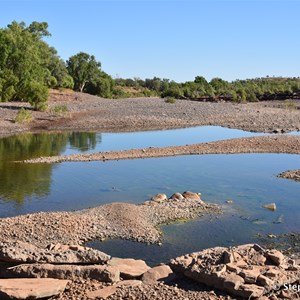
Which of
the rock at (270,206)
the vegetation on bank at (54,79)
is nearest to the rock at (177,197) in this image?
the rock at (270,206)

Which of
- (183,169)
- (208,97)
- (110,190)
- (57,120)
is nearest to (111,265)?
(110,190)

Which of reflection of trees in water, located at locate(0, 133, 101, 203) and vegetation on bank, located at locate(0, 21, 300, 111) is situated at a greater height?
vegetation on bank, located at locate(0, 21, 300, 111)

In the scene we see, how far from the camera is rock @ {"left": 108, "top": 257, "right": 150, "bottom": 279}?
1034 centimetres

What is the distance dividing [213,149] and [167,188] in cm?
1115

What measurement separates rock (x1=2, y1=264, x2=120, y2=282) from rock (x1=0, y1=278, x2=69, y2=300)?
21 cm

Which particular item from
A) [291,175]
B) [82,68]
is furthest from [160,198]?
[82,68]

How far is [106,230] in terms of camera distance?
14289 mm

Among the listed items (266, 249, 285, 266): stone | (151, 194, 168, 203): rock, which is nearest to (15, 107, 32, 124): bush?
(151, 194, 168, 203): rock

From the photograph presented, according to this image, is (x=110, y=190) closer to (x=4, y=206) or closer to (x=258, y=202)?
(x=4, y=206)

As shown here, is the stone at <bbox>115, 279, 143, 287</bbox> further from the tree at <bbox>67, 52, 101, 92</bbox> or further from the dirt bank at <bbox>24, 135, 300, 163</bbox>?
the tree at <bbox>67, 52, 101, 92</bbox>

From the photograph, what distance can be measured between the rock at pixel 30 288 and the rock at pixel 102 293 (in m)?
0.62

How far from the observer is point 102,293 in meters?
9.45

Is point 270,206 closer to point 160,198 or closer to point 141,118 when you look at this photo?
point 160,198

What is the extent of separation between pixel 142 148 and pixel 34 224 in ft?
57.2
